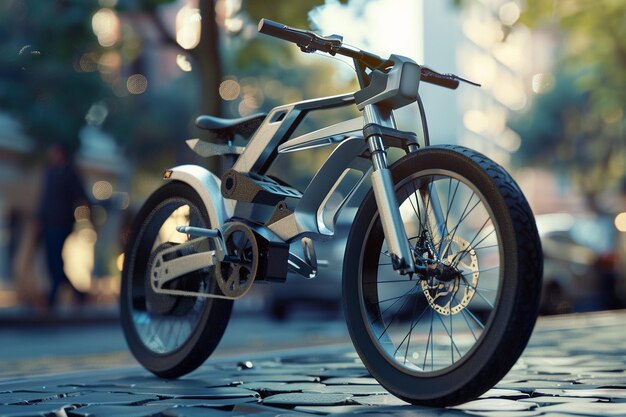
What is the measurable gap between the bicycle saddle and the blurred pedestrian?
8.38 metres

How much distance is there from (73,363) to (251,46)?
7232 millimetres

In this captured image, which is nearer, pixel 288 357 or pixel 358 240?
pixel 358 240

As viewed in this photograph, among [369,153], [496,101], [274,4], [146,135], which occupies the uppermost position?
[496,101]

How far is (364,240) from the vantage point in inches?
168

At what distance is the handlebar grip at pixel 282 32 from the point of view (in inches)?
165

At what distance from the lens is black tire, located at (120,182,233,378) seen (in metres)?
5.09

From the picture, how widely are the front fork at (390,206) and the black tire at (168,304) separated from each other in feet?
4.03

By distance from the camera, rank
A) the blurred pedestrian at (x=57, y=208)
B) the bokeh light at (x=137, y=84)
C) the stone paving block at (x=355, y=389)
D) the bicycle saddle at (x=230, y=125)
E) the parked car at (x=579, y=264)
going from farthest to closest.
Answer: the bokeh light at (x=137, y=84), the parked car at (x=579, y=264), the blurred pedestrian at (x=57, y=208), the bicycle saddle at (x=230, y=125), the stone paving block at (x=355, y=389)

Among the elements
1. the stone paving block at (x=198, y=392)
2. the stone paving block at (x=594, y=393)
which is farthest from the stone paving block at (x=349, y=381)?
the stone paving block at (x=594, y=393)

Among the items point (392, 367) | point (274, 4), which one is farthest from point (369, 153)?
point (274, 4)

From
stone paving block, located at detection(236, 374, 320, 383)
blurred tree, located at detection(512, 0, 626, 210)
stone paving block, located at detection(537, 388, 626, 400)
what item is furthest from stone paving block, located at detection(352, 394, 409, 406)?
blurred tree, located at detection(512, 0, 626, 210)

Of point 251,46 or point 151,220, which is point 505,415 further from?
point 251,46

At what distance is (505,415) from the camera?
368 cm

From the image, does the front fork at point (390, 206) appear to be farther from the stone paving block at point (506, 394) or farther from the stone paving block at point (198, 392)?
the stone paving block at point (198, 392)
